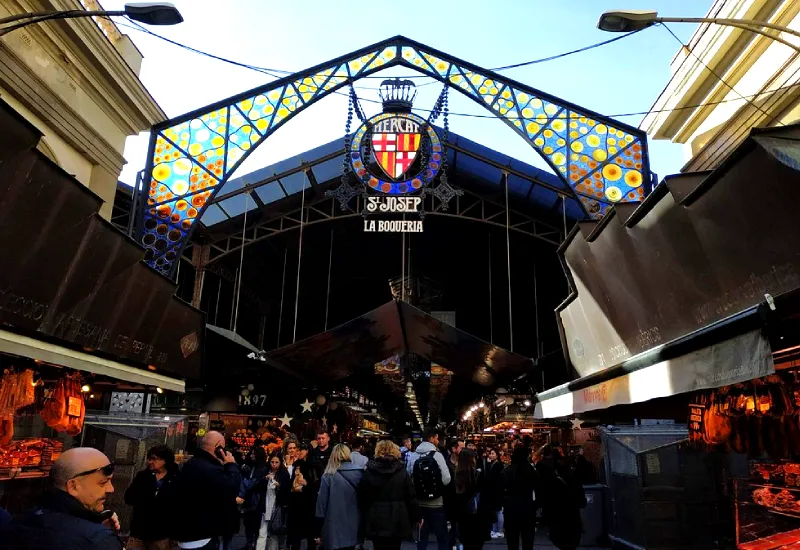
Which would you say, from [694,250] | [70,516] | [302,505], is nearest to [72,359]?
[302,505]

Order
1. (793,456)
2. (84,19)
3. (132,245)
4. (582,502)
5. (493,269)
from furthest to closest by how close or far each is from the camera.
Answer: (493,269), (84,19), (582,502), (132,245), (793,456)

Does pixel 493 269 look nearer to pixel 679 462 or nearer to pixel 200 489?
pixel 679 462

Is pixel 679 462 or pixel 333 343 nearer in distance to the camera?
pixel 679 462

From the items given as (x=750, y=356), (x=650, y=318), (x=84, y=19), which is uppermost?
(x=84, y=19)

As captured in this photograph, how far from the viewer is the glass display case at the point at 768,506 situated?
639 cm

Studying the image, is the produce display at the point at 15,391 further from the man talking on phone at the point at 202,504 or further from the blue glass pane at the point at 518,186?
the blue glass pane at the point at 518,186

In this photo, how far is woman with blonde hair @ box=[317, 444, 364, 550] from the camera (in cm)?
641

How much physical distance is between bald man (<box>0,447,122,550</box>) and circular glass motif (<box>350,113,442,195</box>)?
8.45 metres

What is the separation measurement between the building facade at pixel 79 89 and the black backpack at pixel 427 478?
Result: 5.72 meters

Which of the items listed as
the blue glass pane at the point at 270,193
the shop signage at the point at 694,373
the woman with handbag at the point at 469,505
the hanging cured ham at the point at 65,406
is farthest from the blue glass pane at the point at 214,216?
the shop signage at the point at 694,373

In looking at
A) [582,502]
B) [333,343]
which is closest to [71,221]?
[333,343]

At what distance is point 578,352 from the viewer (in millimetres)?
11414

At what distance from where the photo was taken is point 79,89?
1013cm

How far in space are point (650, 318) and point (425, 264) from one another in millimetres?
15961
